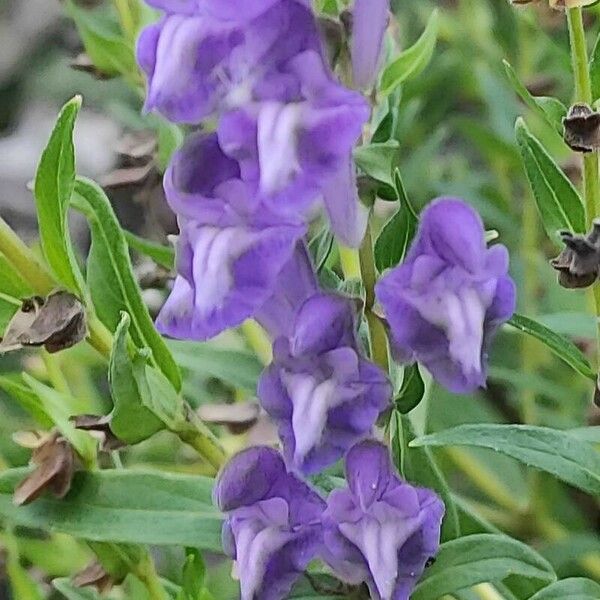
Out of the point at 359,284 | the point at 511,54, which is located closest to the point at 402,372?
the point at 359,284

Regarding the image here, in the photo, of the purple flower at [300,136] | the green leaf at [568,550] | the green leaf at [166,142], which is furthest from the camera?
the green leaf at [568,550]

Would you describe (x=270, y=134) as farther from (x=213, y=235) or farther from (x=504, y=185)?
(x=504, y=185)

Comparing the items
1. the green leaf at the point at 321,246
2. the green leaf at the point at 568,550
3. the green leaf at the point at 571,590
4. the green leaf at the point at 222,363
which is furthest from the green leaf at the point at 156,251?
the green leaf at the point at 568,550

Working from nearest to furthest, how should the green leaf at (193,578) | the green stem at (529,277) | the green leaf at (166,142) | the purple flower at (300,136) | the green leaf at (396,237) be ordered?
the purple flower at (300,136) → the green leaf at (396,237) → the green leaf at (193,578) → the green leaf at (166,142) → the green stem at (529,277)

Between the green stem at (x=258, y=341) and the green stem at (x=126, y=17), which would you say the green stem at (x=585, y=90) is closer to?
the green stem at (x=258, y=341)

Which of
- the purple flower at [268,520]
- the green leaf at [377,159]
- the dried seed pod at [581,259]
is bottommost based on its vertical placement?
the purple flower at [268,520]

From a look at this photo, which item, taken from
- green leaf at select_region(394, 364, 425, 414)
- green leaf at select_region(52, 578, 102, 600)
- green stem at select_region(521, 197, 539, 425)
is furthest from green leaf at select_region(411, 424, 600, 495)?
green stem at select_region(521, 197, 539, 425)

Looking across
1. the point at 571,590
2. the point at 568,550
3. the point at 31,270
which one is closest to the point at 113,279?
the point at 31,270

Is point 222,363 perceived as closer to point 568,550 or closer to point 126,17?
point 126,17

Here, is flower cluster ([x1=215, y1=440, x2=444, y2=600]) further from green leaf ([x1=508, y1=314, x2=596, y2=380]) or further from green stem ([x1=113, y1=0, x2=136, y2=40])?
green stem ([x1=113, y1=0, x2=136, y2=40])
